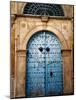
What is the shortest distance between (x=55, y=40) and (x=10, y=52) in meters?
0.44

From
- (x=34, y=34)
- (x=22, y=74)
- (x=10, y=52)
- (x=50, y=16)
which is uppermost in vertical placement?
(x=50, y=16)

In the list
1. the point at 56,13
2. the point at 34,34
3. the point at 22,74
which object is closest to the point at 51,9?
the point at 56,13

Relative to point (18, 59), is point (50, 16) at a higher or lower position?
higher

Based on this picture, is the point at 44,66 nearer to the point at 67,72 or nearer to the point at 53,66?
the point at 53,66

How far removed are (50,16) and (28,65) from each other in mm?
488

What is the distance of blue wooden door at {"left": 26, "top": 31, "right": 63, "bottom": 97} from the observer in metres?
2.51

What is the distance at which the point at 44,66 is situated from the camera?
2553 millimetres

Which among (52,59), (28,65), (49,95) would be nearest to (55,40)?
(52,59)

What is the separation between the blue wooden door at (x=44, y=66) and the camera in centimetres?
251

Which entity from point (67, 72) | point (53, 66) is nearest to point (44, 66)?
point (53, 66)
